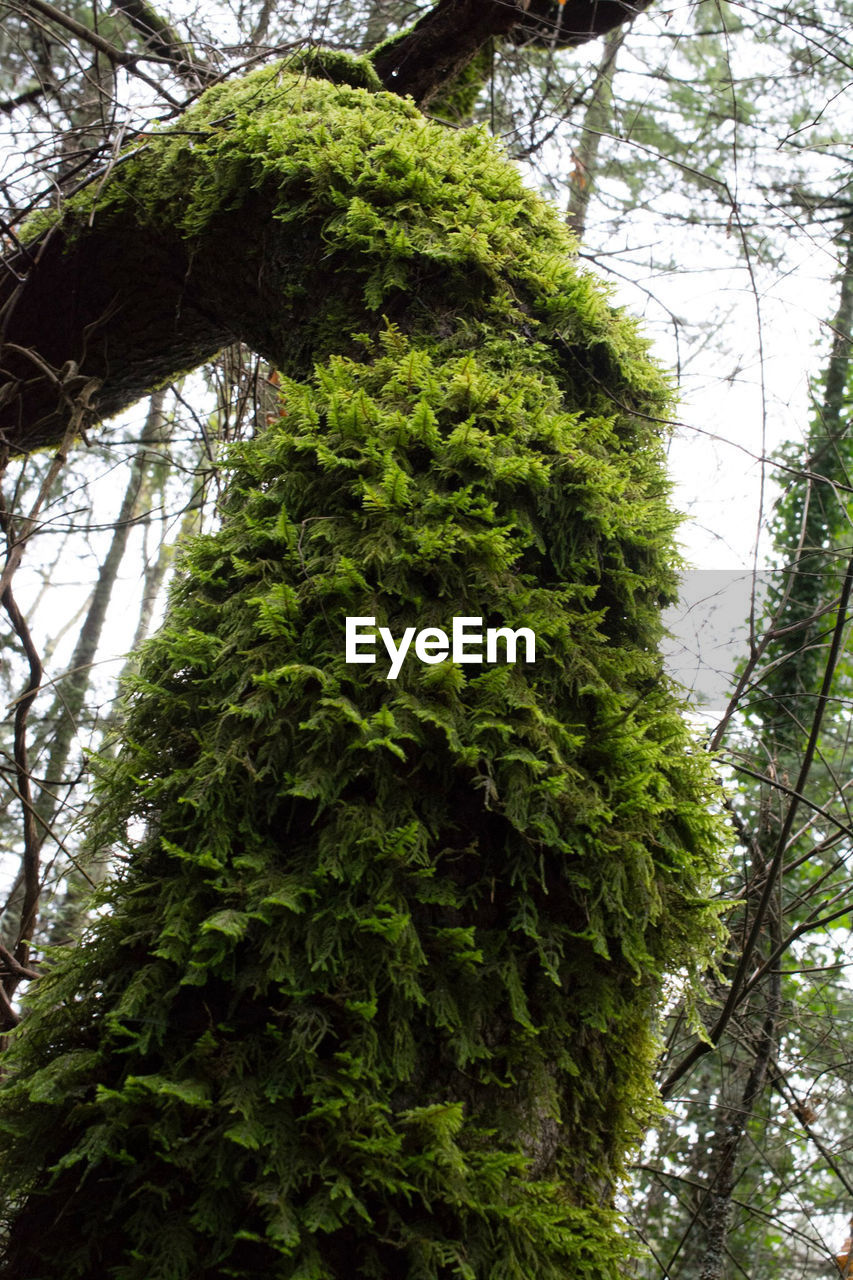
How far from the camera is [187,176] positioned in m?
2.39

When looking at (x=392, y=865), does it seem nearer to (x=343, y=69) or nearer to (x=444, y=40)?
(x=343, y=69)

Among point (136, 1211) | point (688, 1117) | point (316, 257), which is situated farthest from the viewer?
point (688, 1117)

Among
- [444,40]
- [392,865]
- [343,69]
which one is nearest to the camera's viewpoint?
[392,865]

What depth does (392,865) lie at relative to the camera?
3.90 feet

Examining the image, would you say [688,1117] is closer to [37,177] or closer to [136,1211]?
[136,1211]

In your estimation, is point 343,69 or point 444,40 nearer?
point 343,69

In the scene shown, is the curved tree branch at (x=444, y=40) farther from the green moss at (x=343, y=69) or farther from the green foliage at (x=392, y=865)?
the green foliage at (x=392, y=865)

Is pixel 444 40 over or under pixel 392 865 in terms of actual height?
over

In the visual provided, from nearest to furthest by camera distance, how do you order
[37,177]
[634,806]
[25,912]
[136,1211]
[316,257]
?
[136,1211] < [634,806] < [316,257] < [25,912] < [37,177]

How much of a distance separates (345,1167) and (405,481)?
3.33 ft

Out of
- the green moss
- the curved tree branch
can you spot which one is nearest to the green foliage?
the green moss

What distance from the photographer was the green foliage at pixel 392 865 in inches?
40.7

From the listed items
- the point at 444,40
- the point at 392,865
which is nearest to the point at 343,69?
the point at 444,40

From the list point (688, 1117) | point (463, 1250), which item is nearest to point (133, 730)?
point (463, 1250)
